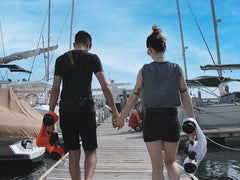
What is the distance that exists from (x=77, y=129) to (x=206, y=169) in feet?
20.2

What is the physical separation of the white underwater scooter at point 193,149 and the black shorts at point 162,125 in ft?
0.47

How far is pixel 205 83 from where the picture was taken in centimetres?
1432

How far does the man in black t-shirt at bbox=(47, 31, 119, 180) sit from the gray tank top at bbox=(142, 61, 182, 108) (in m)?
0.55

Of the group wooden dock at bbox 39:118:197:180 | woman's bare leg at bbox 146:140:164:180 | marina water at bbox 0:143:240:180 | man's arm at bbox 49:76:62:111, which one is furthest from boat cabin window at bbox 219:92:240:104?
man's arm at bbox 49:76:62:111

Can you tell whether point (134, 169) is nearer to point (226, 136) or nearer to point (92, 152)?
point (92, 152)

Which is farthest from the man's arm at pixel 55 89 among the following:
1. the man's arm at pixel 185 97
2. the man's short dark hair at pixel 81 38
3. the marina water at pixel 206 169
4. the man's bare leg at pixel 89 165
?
the marina water at pixel 206 169

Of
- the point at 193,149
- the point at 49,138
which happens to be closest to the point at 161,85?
the point at 193,149

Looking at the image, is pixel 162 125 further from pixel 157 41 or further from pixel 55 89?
pixel 55 89

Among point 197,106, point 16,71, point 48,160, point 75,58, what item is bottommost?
point 48,160

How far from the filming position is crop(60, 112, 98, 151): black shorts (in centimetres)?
245

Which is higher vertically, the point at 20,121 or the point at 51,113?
the point at 51,113

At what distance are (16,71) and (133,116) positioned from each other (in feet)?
36.1

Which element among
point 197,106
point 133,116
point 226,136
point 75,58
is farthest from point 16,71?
point 75,58

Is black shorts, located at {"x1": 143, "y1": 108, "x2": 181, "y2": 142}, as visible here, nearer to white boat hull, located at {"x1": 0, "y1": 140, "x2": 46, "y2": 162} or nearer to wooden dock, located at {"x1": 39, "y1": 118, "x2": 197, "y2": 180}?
wooden dock, located at {"x1": 39, "y1": 118, "x2": 197, "y2": 180}
